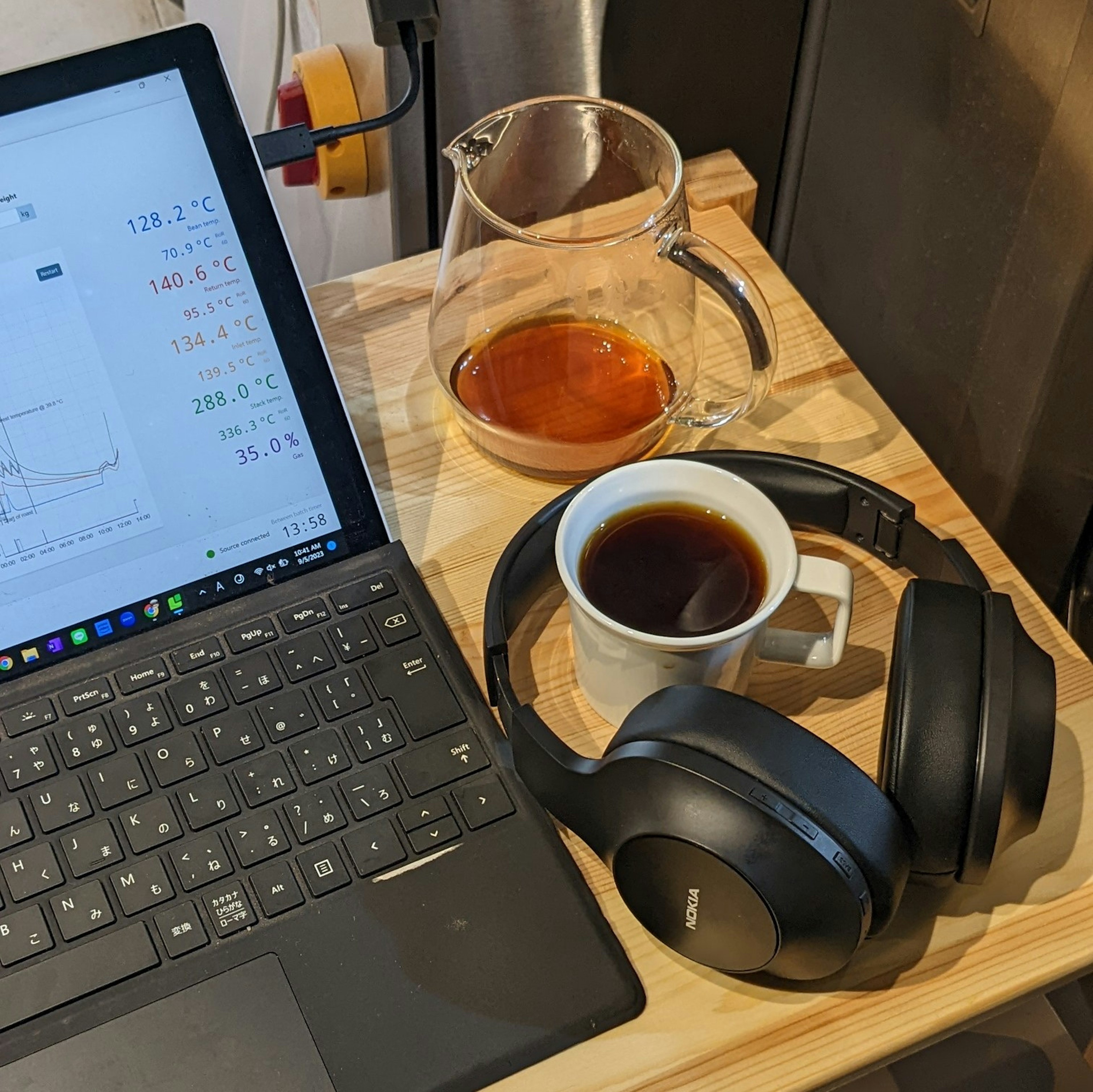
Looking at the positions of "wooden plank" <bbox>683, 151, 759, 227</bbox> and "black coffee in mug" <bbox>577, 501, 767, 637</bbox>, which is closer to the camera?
"black coffee in mug" <bbox>577, 501, 767, 637</bbox>

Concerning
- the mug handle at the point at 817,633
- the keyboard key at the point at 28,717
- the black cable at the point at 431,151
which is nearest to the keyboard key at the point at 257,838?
the keyboard key at the point at 28,717

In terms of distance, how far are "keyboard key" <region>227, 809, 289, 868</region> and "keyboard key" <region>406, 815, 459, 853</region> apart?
0.06 meters

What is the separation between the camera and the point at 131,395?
54 cm

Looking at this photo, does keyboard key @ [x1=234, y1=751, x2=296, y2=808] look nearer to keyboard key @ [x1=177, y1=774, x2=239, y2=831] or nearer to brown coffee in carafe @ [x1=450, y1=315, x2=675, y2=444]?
keyboard key @ [x1=177, y1=774, x2=239, y2=831]

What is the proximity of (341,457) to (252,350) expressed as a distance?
0.07 m

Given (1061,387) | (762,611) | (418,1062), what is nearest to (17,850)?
(418,1062)

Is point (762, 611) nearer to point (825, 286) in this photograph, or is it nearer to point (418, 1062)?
point (418, 1062)

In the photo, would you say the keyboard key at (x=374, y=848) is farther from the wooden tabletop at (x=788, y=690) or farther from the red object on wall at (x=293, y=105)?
the red object on wall at (x=293, y=105)

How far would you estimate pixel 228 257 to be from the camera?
542 millimetres

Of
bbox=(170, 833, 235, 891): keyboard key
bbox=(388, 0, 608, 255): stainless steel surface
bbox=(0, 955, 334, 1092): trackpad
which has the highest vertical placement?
bbox=(388, 0, 608, 255): stainless steel surface

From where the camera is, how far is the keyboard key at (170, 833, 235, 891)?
0.50 m

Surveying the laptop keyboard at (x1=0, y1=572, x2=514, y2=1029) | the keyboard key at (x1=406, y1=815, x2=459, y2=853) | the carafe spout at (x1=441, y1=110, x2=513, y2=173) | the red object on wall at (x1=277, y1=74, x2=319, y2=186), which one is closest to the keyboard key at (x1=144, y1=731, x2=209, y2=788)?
the laptop keyboard at (x1=0, y1=572, x2=514, y2=1029)

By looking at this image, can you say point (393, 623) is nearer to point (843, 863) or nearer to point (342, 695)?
point (342, 695)

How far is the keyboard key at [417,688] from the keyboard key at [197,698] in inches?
2.8
